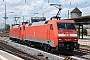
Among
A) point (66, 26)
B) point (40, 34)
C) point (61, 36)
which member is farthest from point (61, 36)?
point (40, 34)

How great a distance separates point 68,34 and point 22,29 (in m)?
19.6

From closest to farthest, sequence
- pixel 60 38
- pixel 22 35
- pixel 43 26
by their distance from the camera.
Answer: pixel 60 38 < pixel 43 26 < pixel 22 35

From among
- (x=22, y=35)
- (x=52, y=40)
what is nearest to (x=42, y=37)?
(x=52, y=40)

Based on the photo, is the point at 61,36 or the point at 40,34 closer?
the point at 61,36

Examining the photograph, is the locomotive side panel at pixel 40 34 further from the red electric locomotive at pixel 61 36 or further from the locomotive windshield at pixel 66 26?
the locomotive windshield at pixel 66 26

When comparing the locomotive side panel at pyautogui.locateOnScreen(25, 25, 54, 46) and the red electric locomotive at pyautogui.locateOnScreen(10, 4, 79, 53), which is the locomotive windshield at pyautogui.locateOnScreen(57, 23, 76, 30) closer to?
the red electric locomotive at pyautogui.locateOnScreen(10, 4, 79, 53)

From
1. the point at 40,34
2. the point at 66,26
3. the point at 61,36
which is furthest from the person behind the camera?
the point at 40,34

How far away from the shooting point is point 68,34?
67.4 ft

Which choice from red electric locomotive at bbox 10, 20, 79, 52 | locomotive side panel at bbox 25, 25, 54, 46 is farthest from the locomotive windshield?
locomotive side panel at bbox 25, 25, 54, 46

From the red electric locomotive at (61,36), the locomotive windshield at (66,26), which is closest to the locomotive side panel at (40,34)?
the red electric locomotive at (61,36)

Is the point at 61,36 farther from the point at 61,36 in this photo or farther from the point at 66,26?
the point at 66,26

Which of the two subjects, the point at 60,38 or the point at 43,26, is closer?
the point at 60,38

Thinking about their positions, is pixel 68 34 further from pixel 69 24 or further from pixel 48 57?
pixel 48 57

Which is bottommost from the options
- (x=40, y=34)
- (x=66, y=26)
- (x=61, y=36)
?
(x=40, y=34)
